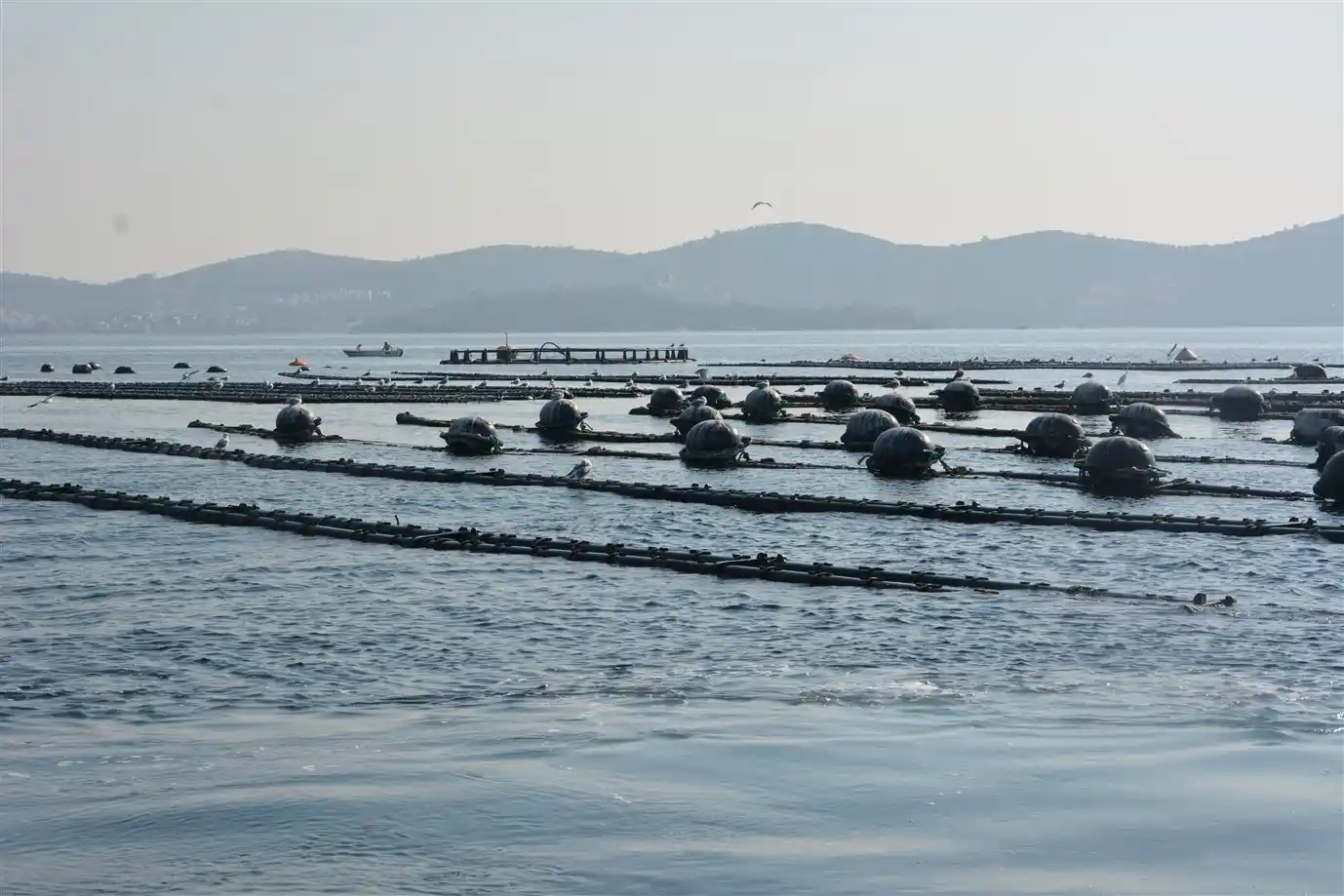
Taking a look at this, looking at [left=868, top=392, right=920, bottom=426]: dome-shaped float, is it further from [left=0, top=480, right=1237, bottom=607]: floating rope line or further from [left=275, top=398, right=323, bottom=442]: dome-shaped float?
[left=0, top=480, right=1237, bottom=607]: floating rope line

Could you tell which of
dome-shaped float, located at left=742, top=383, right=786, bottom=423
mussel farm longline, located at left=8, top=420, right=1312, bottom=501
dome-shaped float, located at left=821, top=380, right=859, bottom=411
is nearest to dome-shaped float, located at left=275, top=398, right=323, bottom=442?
mussel farm longline, located at left=8, top=420, right=1312, bottom=501

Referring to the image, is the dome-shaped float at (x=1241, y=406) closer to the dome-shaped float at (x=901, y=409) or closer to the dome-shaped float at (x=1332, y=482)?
Result: the dome-shaped float at (x=901, y=409)

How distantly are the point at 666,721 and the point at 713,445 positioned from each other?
116ft

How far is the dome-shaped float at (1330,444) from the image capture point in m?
46.6

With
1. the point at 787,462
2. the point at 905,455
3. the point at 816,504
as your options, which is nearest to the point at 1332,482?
the point at 905,455

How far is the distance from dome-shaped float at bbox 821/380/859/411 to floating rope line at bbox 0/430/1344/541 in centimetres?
3639

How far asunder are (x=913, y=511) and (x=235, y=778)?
80.2ft

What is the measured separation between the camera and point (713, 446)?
52.6 metres

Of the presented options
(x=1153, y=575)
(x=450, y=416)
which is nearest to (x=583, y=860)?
(x=1153, y=575)

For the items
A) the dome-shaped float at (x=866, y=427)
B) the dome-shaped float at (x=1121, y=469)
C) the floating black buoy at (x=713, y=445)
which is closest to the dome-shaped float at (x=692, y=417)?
the dome-shaped float at (x=866, y=427)

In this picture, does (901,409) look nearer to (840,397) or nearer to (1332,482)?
(840,397)

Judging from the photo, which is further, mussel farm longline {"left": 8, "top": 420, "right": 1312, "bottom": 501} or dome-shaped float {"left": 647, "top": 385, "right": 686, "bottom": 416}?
dome-shaped float {"left": 647, "top": 385, "right": 686, "bottom": 416}

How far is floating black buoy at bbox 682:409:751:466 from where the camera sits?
172 feet

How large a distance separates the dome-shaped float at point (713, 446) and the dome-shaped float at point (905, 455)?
6124 mm
